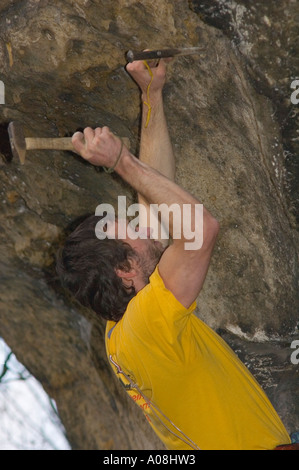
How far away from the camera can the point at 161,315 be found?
7.89ft

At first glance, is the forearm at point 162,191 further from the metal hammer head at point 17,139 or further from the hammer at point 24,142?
the metal hammer head at point 17,139

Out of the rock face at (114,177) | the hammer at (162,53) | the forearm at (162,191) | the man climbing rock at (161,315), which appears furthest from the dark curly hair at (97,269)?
the hammer at (162,53)

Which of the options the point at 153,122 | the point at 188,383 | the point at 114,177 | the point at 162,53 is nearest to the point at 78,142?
the point at 162,53

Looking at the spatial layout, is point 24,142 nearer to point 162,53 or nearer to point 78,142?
point 78,142

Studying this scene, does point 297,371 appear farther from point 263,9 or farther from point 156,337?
point 263,9

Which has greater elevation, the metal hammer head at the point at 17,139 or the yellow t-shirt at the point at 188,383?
the metal hammer head at the point at 17,139

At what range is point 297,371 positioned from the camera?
3836mm

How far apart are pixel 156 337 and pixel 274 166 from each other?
1.28 metres

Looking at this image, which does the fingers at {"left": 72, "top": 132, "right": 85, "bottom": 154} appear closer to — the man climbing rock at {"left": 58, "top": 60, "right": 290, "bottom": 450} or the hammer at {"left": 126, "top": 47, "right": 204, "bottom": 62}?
the man climbing rock at {"left": 58, "top": 60, "right": 290, "bottom": 450}

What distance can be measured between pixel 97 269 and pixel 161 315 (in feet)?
1.69

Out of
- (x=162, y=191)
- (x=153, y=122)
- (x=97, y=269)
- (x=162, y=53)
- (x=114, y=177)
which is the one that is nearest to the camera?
(x=162, y=191)

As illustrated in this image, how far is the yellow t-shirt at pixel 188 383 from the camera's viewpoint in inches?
97.7

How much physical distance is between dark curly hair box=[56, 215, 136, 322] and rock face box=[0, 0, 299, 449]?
310 mm
